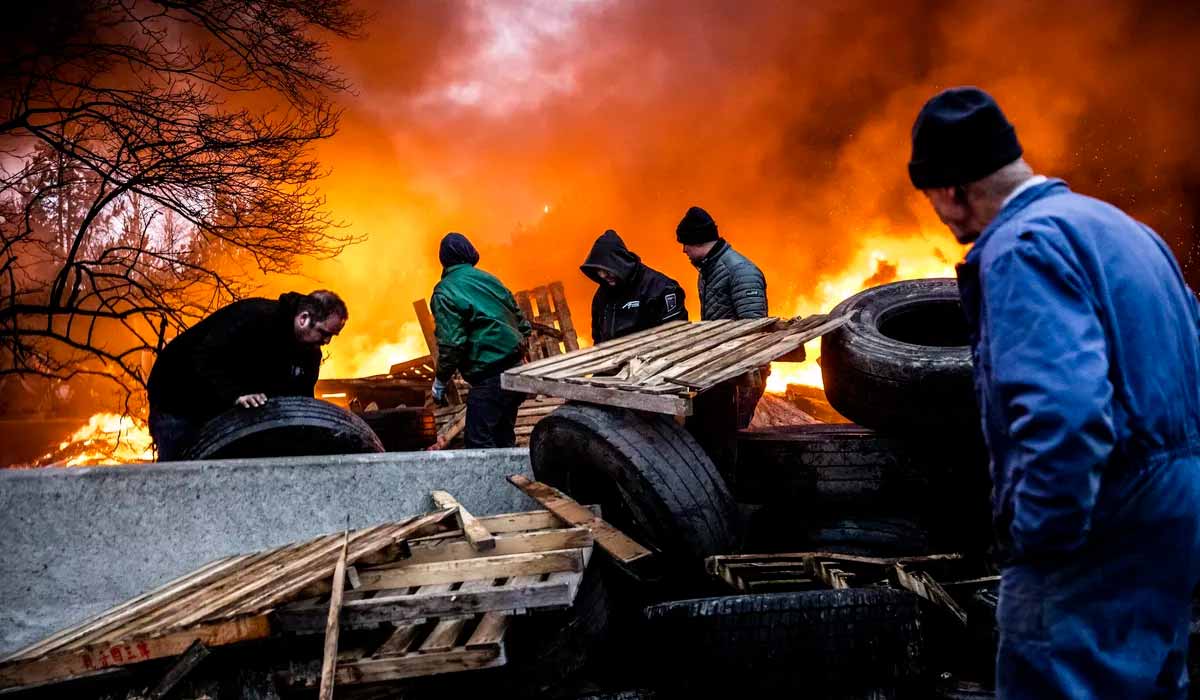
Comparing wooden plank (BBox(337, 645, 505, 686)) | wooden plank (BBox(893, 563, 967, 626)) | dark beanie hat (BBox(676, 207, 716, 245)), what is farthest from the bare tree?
wooden plank (BBox(893, 563, 967, 626))

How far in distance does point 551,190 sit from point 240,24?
1136cm

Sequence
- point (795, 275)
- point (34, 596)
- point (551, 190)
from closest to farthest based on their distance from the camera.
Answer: point (34, 596) → point (795, 275) → point (551, 190)

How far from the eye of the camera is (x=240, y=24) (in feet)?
28.7

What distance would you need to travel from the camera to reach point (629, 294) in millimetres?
5777

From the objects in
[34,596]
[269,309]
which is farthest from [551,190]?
[34,596]

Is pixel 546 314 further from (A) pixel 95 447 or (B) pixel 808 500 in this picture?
(A) pixel 95 447

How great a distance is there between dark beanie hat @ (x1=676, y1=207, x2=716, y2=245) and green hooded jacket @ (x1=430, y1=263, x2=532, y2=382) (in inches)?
65.1

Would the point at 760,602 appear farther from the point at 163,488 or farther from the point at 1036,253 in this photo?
the point at 163,488

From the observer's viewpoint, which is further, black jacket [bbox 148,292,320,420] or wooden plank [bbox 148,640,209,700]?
black jacket [bbox 148,292,320,420]

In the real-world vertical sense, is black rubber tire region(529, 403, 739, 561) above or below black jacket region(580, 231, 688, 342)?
below

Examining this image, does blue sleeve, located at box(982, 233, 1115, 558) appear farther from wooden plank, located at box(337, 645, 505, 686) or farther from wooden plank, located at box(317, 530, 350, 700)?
wooden plank, located at box(317, 530, 350, 700)

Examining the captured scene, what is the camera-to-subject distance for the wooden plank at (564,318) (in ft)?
34.3

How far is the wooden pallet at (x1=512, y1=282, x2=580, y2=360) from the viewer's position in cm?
1038

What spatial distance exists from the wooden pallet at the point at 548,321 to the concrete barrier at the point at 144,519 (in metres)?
5.79
